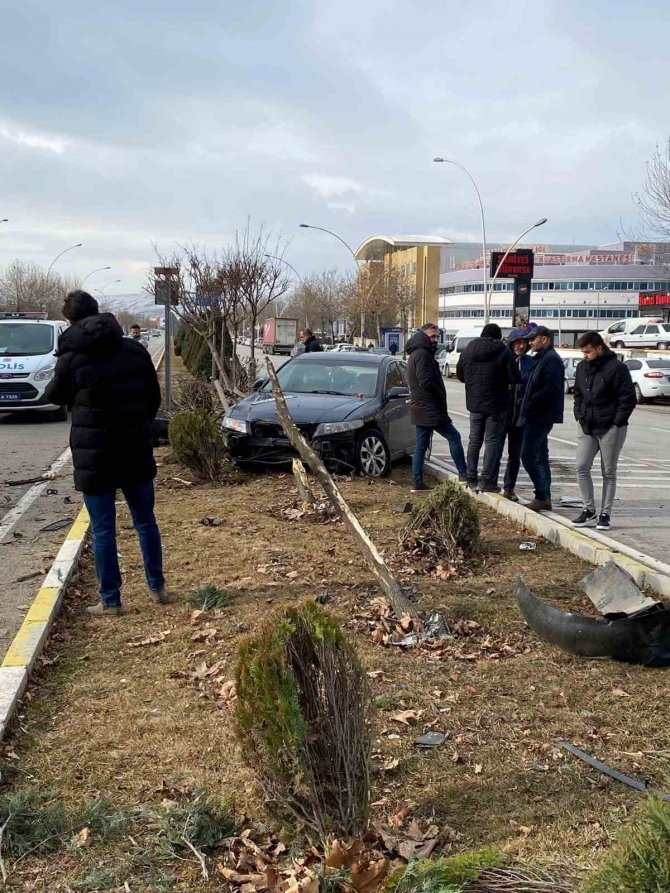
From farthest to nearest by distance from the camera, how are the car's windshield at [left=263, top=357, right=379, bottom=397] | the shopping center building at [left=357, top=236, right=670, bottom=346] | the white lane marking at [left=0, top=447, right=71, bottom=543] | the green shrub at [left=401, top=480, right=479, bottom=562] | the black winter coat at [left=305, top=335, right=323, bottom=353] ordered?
the shopping center building at [left=357, top=236, right=670, bottom=346] → the black winter coat at [left=305, top=335, right=323, bottom=353] → the car's windshield at [left=263, top=357, right=379, bottom=397] → the white lane marking at [left=0, top=447, right=71, bottom=543] → the green shrub at [left=401, top=480, right=479, bottom=562]

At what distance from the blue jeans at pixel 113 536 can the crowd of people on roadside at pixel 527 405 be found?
4402 mm

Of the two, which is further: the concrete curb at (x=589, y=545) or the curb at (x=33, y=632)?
the concrete curb at (x=589, y=545)

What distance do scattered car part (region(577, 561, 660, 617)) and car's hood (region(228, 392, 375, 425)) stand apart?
503cm

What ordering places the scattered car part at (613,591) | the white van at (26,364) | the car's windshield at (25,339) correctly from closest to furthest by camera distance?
the scattered car part at (613,591) < the white van at (26,364) < the car's windshield at (25,339)

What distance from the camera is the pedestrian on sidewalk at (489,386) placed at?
Answer: 9055 millimetres

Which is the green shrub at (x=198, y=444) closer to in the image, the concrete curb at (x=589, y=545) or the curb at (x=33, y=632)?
the curb at (x=33, y=632)

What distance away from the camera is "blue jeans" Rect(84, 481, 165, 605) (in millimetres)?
5387

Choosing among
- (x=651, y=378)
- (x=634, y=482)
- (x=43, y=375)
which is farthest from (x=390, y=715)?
(x=651, y=378)

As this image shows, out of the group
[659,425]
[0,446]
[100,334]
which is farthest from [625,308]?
[100,334]

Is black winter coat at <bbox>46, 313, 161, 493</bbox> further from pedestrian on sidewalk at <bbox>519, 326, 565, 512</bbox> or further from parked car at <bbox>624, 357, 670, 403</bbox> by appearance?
parked car at <bbox>624, 357, 670, 403</bbox>

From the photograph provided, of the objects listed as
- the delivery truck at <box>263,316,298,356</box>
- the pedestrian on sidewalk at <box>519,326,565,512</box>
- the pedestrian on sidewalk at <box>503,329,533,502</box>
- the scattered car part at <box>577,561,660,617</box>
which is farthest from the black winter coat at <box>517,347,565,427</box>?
the delivery truck at <box>263,316,298,356</box>

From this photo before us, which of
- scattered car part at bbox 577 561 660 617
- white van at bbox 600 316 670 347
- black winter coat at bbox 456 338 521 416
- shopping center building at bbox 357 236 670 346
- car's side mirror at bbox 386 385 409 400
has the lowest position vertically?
scattered car part at bbox 577 561 660 617

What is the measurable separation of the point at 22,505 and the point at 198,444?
2.01m

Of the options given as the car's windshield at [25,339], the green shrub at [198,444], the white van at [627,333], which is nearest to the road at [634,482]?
the green shrub at [198,444]
